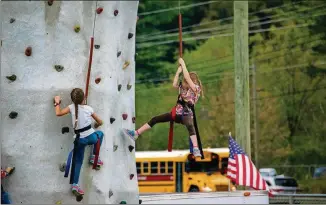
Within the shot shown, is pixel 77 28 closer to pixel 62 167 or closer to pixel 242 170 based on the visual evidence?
pixel 62 167

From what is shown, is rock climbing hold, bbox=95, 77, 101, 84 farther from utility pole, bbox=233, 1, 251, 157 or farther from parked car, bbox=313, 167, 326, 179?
parked car, bbox=313, 167, 326, 179

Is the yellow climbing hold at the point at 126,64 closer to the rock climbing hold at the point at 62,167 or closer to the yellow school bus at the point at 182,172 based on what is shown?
the rock climbing hold at the point at 62,167

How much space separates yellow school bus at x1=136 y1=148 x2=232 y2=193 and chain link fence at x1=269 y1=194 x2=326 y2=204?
55.6ft

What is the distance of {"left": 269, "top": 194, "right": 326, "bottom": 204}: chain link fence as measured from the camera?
19466mm

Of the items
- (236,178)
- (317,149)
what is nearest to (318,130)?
(317,149)

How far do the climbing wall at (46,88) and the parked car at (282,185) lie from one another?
1128 inches

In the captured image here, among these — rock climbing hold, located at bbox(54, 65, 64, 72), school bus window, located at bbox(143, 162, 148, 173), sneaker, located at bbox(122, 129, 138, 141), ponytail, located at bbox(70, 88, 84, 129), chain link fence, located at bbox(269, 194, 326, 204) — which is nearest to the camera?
ponytail, located at bbox(70, 88, 84, 129)

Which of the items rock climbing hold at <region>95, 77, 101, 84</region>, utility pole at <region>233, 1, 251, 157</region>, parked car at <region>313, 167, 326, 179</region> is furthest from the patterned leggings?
parked car at <region>313, 167, 326, 179</region>

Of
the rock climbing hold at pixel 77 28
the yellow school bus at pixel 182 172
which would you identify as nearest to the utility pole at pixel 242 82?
the rock climbing hold at pixel 77 28

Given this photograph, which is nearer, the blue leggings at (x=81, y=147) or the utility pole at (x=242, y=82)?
the blue leggings at (x=81, y=147)

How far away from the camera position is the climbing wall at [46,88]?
12.9 m

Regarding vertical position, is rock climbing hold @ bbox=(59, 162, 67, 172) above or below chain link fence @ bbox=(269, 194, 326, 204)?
above

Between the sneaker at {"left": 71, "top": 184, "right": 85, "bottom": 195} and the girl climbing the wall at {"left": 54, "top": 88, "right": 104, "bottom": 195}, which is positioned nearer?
the girl climbing the wall at {"left": 54, "top": 88, "right": 104, "bottom": 195}

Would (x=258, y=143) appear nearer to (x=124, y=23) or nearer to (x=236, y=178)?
(x=236, y=178)
